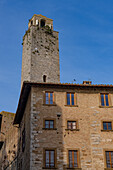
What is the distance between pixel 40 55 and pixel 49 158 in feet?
65.5

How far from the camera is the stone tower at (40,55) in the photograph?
38444 millimetres

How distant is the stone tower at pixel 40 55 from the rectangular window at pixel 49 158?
1579cm

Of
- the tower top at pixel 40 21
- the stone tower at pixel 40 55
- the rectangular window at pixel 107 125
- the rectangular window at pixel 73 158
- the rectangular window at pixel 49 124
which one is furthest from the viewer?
the tower top at pixel 40 21

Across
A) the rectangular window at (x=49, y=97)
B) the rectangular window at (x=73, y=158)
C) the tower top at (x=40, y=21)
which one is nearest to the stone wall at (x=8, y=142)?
the rectangular window at (x=49, y=97)

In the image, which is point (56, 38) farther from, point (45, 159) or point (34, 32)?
point (45, 159)

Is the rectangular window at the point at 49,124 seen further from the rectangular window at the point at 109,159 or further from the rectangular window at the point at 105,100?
the rectangular window at the point at 109,159

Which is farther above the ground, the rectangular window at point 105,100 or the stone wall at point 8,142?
the rectangular window at point 105,100

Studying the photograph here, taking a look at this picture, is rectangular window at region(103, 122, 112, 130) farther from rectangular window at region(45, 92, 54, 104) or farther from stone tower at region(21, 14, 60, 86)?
stone tower at region(21, 14, 60, 86)

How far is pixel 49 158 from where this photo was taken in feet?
74.6

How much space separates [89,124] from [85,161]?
3.33 m

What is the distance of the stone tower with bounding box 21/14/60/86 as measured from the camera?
126 feet

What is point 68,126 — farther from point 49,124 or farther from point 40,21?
point 40,21

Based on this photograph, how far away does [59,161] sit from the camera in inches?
893

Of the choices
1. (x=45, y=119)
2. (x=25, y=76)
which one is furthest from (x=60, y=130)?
(x=25, y=76)
